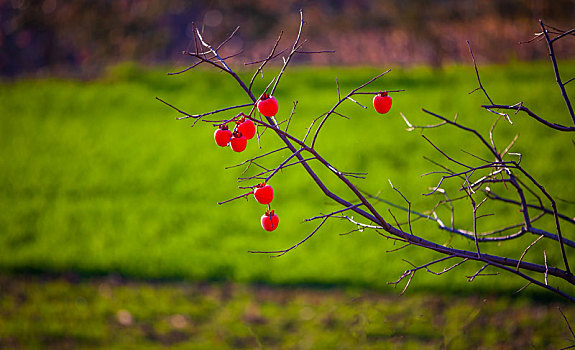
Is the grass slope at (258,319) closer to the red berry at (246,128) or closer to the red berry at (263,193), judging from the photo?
the red berry at (263,193)

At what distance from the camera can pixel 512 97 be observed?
7.02 metres

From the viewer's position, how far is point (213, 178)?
6.53 m

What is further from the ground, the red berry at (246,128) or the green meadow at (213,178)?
the green meadow at (213,178)

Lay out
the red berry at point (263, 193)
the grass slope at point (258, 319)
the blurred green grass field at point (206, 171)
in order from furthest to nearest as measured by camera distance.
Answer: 1. the blurred green grass field at point (206, 171)
2. the grass slope at point (258, 319)
3. the red berry at point (263, 193)

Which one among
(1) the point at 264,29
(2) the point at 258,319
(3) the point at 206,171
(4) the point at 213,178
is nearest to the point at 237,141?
(2) the point at 258,319

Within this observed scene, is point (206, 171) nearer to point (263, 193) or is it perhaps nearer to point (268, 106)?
point (263, 193)

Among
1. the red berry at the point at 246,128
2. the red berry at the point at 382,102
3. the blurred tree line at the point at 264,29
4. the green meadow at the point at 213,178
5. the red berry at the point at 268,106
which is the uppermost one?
the blurred tree line at the point at 264,29

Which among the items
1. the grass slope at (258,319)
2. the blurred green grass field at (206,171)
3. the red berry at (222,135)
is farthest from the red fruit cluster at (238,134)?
the blurred green grass field at (206,171)

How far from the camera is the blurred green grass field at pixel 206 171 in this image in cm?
A: 504

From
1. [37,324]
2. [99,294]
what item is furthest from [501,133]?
[37,324]

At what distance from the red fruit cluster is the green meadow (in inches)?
92.1

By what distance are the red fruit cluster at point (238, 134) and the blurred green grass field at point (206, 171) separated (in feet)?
9.00

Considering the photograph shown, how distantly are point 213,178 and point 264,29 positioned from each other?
473 centimetres

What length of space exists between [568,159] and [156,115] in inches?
217
